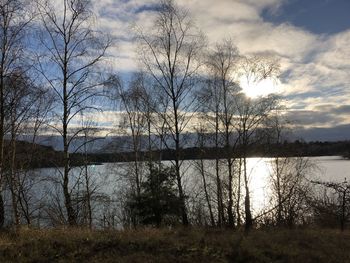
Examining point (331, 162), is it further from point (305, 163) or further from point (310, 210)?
point (310, 210)

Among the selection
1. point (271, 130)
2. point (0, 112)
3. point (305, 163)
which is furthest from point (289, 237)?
point (305, 163)

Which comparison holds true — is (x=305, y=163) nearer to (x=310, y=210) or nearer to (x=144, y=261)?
(x=310, y=210)

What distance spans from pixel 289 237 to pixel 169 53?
11281 mm

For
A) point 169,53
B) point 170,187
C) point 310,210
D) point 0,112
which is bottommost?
point 310,210

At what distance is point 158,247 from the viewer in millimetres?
11273

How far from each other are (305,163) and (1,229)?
31.4m

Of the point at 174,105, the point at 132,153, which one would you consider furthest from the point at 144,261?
the point at 132,153

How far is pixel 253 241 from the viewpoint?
1239cm

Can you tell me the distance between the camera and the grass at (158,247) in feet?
34.1

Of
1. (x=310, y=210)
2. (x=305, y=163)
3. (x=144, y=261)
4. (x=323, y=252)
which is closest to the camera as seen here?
(x=144, y=261)

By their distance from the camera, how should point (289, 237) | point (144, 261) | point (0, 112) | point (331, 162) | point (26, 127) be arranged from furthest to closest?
1. point (331, 162)
2. point (26, 127)
3. point (0, 112)
4. point (289, 237)
5. point (144, 261)

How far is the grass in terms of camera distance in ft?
34.1

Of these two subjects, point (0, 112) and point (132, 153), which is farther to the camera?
point (132, 153)

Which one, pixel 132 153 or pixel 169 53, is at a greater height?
pixel 169 53
